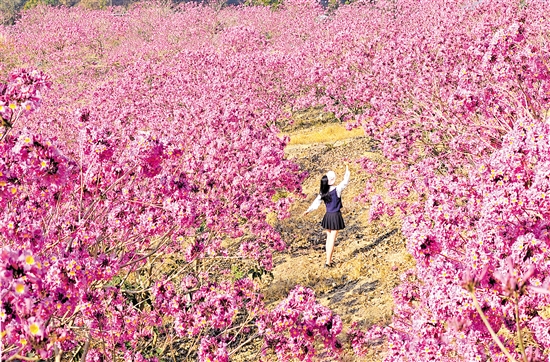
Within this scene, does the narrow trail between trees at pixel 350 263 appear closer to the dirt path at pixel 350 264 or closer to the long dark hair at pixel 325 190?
the dirt path at pixel 350 264

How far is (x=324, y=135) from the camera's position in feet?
69.8

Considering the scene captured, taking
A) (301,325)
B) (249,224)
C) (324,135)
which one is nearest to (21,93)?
(301,325)

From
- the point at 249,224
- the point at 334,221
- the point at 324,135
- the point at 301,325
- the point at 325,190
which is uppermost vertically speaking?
the point at 301,325

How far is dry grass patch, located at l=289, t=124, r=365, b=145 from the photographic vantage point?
2037cm

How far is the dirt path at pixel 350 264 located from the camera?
8.42 meters

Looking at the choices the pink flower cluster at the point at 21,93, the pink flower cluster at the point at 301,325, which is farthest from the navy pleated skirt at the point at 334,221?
the pink flower cluster at the point at 21,93

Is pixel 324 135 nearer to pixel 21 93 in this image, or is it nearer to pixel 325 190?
pixel 325 190

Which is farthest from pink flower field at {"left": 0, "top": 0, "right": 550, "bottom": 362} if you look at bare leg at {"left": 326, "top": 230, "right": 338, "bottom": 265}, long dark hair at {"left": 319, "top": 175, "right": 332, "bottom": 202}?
bare leg at {"left": 326, "top": 230, "right": 338, "bottom": 265}

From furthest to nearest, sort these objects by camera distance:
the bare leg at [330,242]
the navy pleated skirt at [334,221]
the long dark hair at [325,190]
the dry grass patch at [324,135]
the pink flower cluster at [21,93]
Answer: the dry grass patch at [324,135] → the bare leg at [330,242] → the navy pleated skirt at [334,221] → the long dark hair at [325,190] → the pink flower cluster at [21,93]

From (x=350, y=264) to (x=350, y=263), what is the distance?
1.7 inches

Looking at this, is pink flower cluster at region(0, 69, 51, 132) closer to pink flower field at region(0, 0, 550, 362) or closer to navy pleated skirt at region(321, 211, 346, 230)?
pink flower field at region(0, 0, 550, 362)

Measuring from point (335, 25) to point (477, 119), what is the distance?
2655cm

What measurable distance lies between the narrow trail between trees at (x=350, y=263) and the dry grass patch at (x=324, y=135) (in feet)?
16.2

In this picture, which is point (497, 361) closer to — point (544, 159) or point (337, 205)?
point (544, 159)
